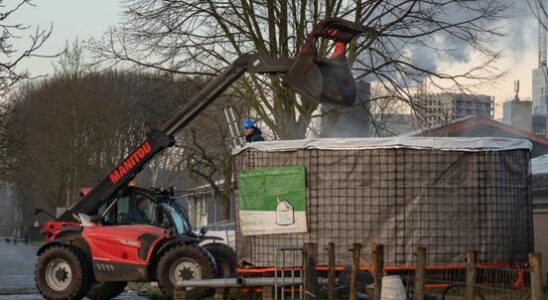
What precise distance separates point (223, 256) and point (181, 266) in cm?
200

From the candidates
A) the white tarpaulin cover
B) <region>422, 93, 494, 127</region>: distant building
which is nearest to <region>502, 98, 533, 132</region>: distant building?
<region>422, 93, 494, 127</region>: distant building

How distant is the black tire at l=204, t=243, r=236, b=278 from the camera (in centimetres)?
2061

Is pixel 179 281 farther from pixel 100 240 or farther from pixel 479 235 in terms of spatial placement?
pixel 479 235

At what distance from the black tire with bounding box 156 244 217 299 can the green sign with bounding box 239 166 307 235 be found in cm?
108

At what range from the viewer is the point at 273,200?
17844 mm

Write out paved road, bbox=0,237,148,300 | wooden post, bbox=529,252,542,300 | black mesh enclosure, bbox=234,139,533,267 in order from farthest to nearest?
paved road, bbox=0,237,148,300 → black mesh enclosure, bbox=234,139,533,267 → wooden post, bbox=529,252,542,300

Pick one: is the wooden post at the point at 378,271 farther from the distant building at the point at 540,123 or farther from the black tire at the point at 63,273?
the distant building at the point at 540,123

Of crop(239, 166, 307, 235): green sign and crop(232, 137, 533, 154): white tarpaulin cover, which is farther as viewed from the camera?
crop(239, 166, 307, 235): green sign

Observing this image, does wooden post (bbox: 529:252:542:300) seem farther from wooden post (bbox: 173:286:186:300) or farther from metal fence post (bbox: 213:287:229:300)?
wooden post (bbox: 173:286:186:300)

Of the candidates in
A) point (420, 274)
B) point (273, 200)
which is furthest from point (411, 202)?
point (420, 274)

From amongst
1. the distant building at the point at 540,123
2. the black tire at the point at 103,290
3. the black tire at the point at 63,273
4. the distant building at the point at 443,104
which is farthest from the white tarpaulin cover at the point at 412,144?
the distant building at the point at 540,123

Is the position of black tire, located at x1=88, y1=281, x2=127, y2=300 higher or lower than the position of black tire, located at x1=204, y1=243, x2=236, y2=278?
lower

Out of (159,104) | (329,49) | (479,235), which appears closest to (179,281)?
(479,235)

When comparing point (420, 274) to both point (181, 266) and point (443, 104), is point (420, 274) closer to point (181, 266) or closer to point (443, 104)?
point (181, 266)
